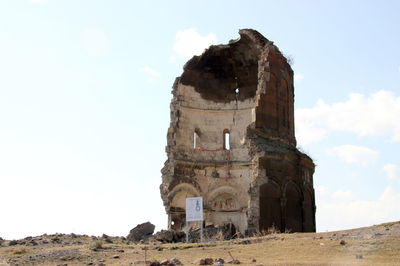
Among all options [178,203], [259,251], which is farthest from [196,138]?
[259,251]

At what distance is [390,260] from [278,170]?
35.4 feet

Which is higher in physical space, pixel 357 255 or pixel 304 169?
pixel 304 169

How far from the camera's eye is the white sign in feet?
55.8

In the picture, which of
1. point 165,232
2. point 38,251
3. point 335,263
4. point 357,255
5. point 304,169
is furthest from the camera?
point 304,169

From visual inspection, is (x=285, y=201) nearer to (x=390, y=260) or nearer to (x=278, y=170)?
(x=278, y=170)

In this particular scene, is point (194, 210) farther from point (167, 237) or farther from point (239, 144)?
point (239, 144)

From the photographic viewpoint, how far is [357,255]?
11.3 meters

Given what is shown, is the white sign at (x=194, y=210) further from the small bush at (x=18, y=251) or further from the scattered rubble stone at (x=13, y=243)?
the scattered rubble stone at (x=13, y=243)

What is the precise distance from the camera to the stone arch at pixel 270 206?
20516mm

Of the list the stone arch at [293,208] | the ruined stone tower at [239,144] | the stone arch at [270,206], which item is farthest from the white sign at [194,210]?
the stone arch at [293,208]

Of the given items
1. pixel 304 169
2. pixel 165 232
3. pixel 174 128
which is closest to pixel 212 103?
pixel 174 128

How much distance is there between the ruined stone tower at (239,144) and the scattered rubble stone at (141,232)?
288 cm

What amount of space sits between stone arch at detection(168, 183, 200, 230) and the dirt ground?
8.07 m

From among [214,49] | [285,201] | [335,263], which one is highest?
[214,49]
